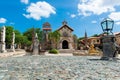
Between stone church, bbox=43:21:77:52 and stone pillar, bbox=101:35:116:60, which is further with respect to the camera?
stone church, bbox=43:21:77:52

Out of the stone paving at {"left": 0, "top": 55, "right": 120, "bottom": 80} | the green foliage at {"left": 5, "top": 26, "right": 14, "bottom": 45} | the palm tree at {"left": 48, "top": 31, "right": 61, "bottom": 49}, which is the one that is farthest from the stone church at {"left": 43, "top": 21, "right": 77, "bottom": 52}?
the stone paving at {"left": 0, "top": 55, "right": 120, "bottom": 80}

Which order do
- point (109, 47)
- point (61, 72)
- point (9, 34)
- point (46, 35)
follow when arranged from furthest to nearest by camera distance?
point (46, 35) < point (9, 34) < point (109, 47) < point (61, 72)

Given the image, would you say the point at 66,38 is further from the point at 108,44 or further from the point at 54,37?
the point at 108,44

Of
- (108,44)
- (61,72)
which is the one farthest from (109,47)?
(61,72)

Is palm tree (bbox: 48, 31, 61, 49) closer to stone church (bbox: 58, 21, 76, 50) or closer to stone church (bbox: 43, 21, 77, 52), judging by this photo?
stone church (bbox: 43, 21, 77, 52)

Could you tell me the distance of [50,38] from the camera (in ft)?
217

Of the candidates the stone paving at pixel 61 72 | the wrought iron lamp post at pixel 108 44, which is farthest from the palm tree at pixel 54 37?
the stone paving at pixel 61 72

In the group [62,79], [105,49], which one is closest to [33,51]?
[105,49]

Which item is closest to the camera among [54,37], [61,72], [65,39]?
[61,72]

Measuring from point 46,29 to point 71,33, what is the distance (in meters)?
11.0

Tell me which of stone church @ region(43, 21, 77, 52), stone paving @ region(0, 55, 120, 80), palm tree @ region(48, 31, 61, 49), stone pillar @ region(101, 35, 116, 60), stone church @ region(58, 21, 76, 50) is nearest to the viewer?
stone paving @ region(0, 55, 120, 80)

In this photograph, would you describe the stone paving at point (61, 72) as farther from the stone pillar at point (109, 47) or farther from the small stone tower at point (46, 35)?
the small stone tower at point (46, 35)

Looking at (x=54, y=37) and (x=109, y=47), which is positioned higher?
(x=54, y=37)

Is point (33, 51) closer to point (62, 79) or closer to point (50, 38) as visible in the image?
point (62, 79)
